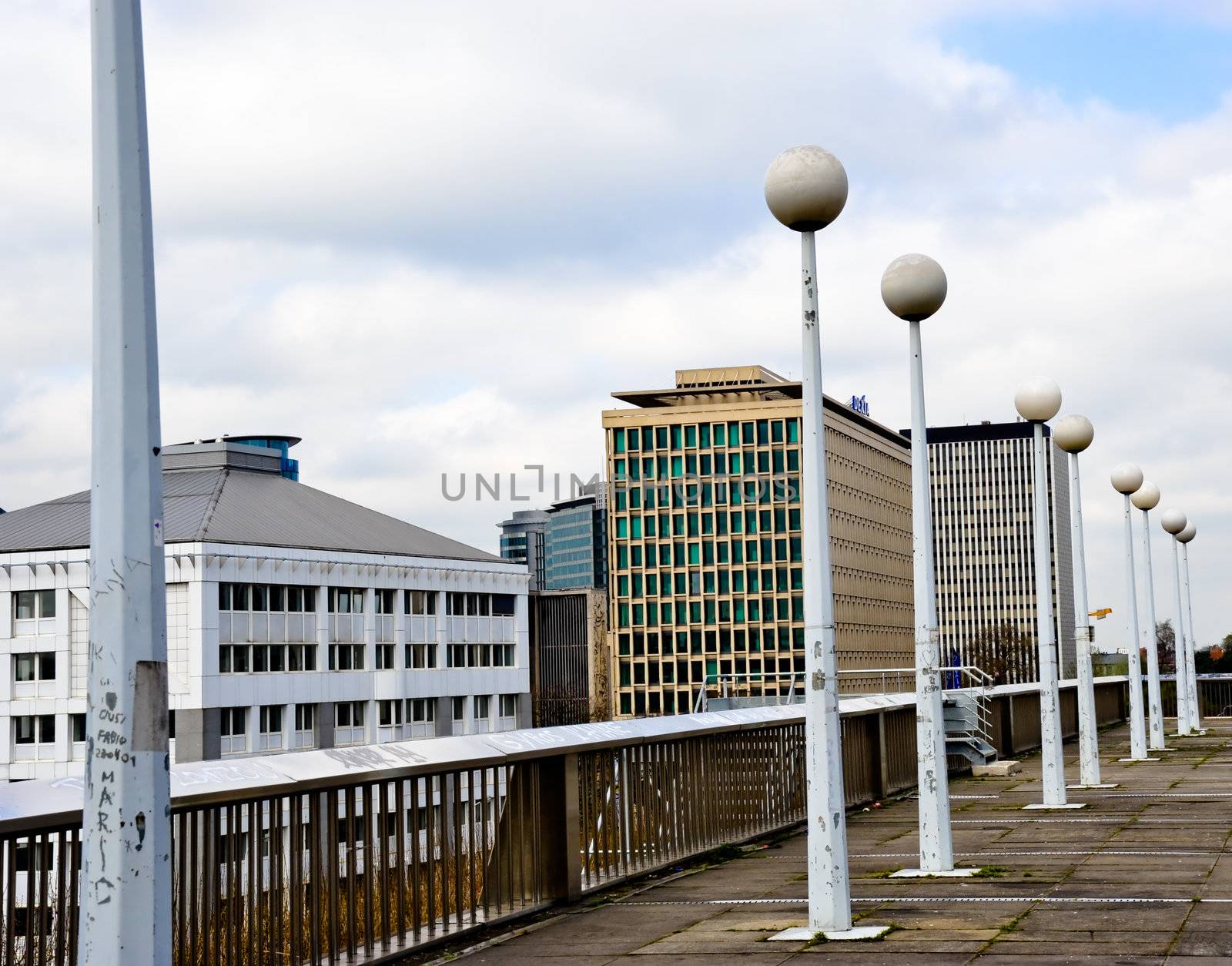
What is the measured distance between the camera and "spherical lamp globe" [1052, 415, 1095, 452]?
1880 cm

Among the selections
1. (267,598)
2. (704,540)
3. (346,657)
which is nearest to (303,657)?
(346,657)

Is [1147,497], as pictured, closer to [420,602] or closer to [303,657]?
[303,657]

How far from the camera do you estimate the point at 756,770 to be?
14211 millimetres

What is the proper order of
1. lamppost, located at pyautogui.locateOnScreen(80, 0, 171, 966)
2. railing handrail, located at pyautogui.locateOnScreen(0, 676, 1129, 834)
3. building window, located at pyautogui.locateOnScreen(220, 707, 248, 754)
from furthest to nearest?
building window, located at pyautogui.locateOnScreen(220, 707, 248, 754) → railing handrail, located at pyautogui.locateOnScreen(0, 676, 1129, 834) → lamppost, located at pyautogui.locateOnScreen(80, 0, 171, 966)

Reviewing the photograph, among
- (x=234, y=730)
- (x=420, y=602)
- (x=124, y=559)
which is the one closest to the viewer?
(x=124, y=559)

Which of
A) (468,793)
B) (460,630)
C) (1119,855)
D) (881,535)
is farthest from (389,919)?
(881,535)

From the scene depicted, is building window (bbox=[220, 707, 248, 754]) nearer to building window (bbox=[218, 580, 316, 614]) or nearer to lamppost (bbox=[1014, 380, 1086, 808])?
building window (bbox=[218, 580, 316, 614])

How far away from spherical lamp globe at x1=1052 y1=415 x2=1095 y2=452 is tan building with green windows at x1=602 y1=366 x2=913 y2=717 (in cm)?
13206

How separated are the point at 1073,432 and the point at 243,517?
102388 millimetres

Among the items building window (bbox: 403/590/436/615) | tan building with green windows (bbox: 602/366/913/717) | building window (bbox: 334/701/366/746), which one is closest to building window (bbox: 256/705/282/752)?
building window (bbox: 334/701/366/746)

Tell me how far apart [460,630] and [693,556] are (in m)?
37.2

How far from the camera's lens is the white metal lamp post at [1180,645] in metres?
31.9

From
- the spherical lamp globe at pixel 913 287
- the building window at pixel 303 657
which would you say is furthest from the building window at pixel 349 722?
the spherical lamp globe at pixel 913 287

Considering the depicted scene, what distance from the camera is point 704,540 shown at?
15638 cm
